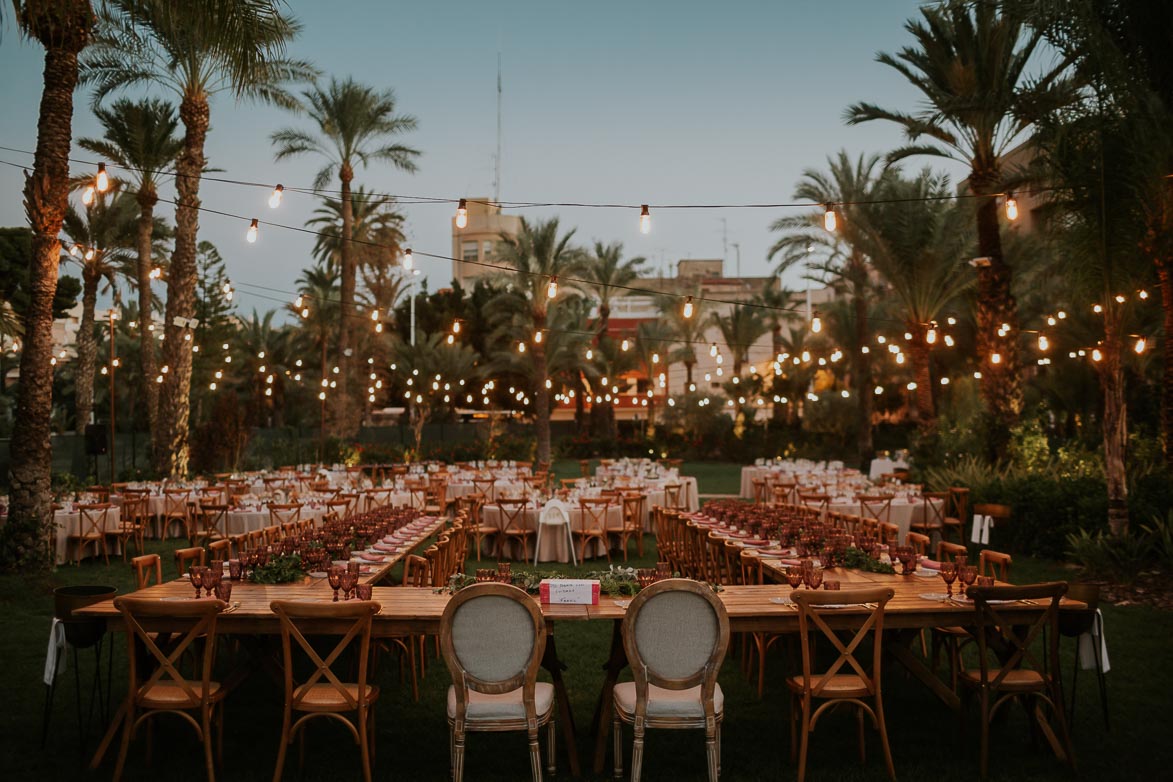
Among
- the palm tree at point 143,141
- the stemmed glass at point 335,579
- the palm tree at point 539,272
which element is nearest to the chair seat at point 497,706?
the stemmed glass at point 335,579

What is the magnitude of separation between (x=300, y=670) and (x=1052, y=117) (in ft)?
37.7

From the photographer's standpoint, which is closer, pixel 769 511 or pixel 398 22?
pixel 769 511

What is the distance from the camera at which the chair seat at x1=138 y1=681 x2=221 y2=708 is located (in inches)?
194

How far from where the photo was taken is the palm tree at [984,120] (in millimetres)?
15789

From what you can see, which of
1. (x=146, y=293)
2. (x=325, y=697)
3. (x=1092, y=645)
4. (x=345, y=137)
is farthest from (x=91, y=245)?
(x=1092, y=645)

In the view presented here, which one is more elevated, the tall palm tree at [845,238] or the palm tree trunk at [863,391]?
the tall palm tree at [845,238]

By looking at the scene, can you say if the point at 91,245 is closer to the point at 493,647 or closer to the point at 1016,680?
the point at 493,647

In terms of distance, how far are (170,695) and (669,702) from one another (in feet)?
8.81

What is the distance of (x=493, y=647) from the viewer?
477 cm

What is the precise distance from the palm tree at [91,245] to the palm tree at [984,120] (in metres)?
23.1

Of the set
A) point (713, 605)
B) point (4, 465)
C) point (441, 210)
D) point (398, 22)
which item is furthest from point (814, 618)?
point (441, 210)

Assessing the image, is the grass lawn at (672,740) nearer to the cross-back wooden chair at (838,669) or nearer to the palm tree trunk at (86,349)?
the cross-back wooden chair at (838,669)

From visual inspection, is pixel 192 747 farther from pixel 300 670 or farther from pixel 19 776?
pixel 300 670

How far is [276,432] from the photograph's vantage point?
117 ft
